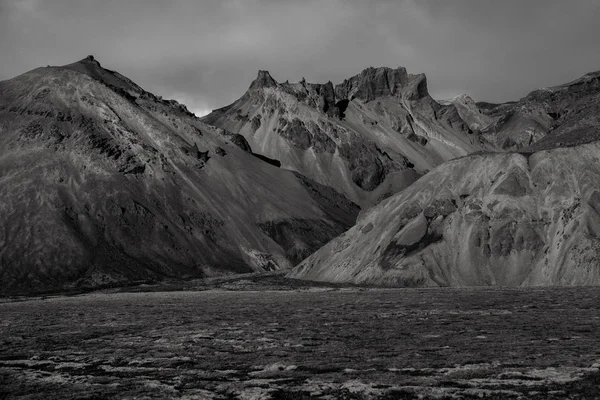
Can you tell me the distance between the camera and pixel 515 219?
120500 mm

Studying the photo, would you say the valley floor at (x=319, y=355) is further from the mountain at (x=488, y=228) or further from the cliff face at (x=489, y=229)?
the mountain at (x=488, y=228)

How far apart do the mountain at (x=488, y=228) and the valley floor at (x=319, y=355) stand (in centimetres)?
4828

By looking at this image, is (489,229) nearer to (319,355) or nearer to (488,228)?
(488,228)

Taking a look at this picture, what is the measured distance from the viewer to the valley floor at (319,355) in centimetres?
2588

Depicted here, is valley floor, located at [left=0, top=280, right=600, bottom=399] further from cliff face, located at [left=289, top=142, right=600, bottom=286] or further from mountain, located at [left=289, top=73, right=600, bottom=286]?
mountain, located at [left=289, top=73, right=600, bottom=286]

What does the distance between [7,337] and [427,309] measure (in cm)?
3930

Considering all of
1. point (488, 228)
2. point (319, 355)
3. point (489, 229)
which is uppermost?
point (488, 228)

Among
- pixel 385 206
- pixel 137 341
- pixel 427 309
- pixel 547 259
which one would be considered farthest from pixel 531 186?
pixel 137 341

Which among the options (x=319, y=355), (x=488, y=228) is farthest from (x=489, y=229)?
(x=319, y=355)

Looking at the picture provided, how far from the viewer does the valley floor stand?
84.9ft

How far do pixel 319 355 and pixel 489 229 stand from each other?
3653 inches

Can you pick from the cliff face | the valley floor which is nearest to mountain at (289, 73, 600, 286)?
the cliff face

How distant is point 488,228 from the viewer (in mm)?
121688

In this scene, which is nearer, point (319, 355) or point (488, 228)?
point (319, 355)
